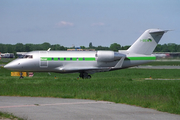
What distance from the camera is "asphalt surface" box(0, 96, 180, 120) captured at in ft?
40.0

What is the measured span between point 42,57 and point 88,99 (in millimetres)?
16307

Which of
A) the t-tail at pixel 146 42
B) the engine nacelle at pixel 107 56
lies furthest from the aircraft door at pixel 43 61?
the t-tail at pixel 146 42

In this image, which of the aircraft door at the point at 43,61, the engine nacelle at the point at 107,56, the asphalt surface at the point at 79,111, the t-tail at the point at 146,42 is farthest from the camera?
the t-tail at the point at 146,42

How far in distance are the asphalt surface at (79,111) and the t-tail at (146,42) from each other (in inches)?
763

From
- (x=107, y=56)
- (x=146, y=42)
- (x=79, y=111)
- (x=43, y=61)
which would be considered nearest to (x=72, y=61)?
(x=43, y=61)

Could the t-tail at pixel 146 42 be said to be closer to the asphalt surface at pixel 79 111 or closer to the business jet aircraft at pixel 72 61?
the business jet aircraft at pixel 72 61

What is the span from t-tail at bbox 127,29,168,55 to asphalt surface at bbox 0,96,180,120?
63.6 ft

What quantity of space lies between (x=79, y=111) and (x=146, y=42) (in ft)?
75.6

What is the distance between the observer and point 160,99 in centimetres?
1683

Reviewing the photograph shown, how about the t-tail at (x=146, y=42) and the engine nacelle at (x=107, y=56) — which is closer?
the engine nacelle at (x=107, y=56)

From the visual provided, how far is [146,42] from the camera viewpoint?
35094mm

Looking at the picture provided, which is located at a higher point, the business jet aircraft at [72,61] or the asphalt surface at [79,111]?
the business jet aircraft at [72,61]

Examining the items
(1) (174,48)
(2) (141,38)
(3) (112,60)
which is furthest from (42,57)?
(1) (174,48)

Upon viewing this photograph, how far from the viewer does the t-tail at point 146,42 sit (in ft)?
115
